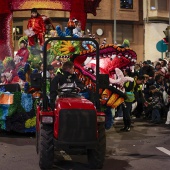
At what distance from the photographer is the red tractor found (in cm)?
772

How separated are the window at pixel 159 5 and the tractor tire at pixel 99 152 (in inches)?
1336

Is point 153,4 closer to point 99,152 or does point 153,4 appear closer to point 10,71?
point 10,71

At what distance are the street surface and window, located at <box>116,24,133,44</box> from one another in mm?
28340

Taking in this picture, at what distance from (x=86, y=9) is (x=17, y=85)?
4.02 metres

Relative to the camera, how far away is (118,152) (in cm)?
993

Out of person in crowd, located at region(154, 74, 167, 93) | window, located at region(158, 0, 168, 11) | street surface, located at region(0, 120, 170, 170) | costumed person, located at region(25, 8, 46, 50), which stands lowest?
street surface, located at region(0, 120, 170, 170)

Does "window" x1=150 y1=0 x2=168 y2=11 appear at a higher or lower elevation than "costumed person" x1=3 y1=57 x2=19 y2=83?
higher

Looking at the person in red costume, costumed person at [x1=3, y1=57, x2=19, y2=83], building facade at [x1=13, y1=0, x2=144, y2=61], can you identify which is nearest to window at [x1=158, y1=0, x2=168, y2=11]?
building facade at [x1=13, y1=0, x2=144, y2=61]

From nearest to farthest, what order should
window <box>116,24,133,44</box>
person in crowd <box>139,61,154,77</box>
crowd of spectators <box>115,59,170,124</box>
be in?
1. crowd of spectators <box>115,59,170,124</box>
2. person in crowd <box>139,61,154,77</box>
3. window <box>116,24,133,44</box>

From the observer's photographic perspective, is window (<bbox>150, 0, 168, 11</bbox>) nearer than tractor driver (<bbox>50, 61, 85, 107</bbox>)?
No

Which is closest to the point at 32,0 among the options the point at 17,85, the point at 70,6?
the point at 70,6

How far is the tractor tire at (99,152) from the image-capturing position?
8.00 m

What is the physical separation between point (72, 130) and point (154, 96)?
814 cm

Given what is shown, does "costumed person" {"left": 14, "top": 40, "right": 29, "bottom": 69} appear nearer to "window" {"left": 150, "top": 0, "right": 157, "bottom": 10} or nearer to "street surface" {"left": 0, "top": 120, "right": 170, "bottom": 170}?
"street surface" {"left": 0, "top": 120, "right": 170, "bottom": 170}
